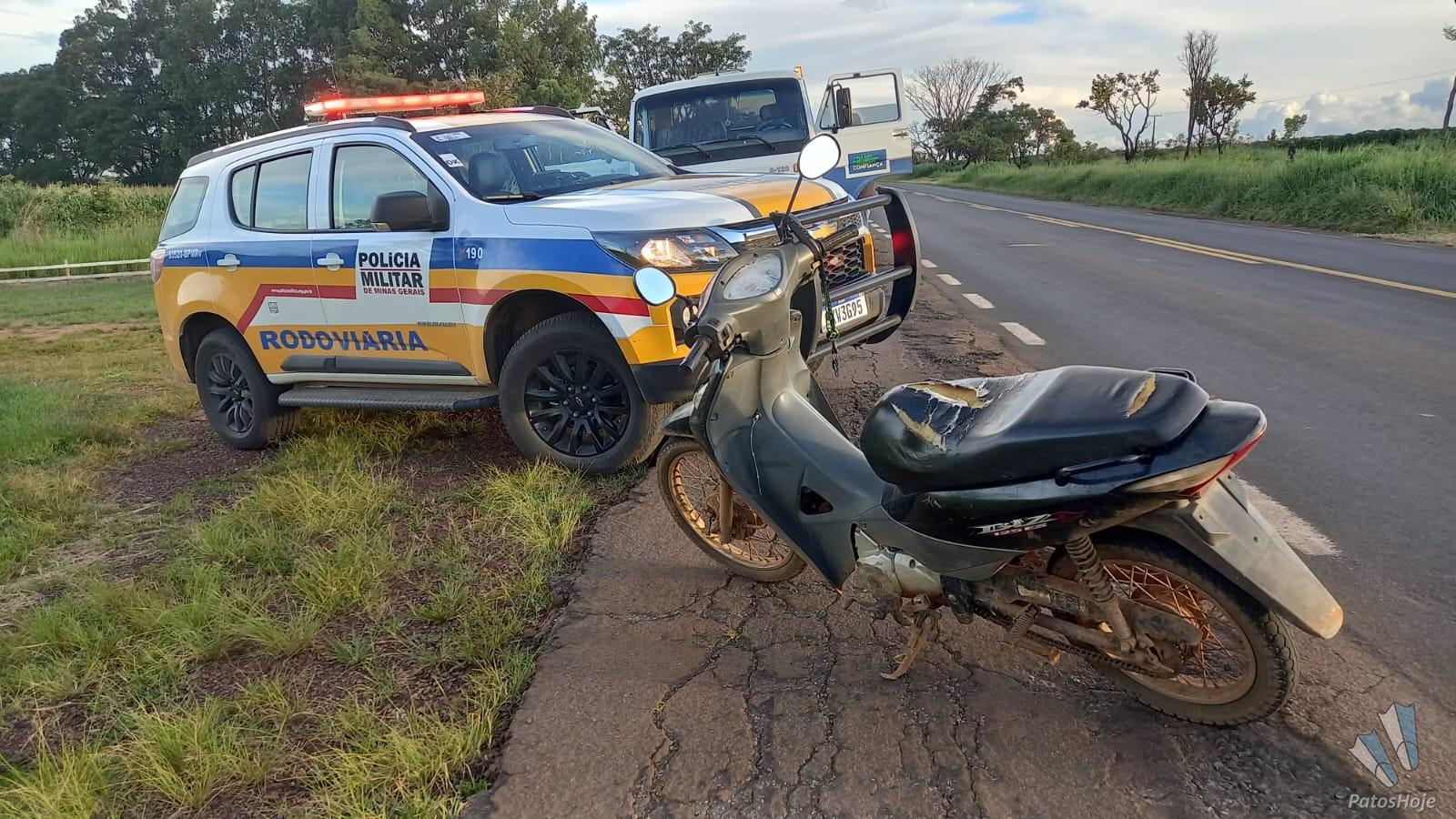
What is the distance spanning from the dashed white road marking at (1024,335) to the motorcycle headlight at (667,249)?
3.65 meters

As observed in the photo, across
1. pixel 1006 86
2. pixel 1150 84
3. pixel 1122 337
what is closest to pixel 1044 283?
pixel 1122 337

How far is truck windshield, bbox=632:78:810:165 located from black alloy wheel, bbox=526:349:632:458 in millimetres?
6412

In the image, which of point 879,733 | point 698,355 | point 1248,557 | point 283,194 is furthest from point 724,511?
point 283,194

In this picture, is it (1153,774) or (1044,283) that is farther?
(1044,283)

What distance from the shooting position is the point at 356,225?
519 centimetres

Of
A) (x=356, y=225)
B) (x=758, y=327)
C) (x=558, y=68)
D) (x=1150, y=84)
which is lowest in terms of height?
(x=758, y=327)

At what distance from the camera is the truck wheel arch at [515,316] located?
466 cm

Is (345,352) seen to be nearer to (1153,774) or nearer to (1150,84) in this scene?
(1153,774)

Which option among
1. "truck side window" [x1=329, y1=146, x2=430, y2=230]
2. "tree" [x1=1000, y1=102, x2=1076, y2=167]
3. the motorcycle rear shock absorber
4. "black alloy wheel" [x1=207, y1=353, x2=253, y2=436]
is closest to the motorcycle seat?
the motorcycle rear shock absorber

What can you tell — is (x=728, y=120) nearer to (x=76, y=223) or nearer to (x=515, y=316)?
(x=515, y=316)

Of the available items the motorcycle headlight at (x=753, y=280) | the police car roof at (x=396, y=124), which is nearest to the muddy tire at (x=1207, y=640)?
the motorcycle headlight at (x=753, y=280)

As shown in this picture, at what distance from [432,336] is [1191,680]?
3.94m

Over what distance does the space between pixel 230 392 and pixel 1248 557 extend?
6082 mm

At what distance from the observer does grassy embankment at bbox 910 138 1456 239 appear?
570 inches
